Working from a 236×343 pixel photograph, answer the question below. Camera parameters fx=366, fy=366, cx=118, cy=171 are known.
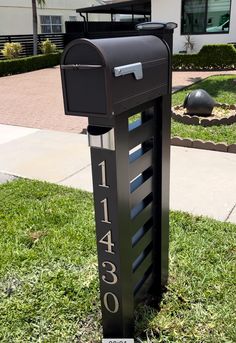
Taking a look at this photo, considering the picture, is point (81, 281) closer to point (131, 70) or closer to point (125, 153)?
point (125, 153)

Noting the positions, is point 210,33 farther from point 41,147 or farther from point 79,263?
point 79,263

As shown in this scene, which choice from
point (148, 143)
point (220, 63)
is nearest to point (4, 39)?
point (220, 63)

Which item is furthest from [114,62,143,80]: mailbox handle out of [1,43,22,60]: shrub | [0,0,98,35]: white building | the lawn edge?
[0,0,98,35]: white building

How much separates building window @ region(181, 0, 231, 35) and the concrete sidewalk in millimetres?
11825

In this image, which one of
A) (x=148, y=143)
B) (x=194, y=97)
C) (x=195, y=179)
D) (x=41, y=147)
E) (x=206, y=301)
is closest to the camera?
(x=148, y=143)

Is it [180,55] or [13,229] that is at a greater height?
[180,55]

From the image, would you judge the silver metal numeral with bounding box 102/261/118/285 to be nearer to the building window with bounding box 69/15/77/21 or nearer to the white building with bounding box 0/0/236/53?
the white building with bounding box 0/0/236/53

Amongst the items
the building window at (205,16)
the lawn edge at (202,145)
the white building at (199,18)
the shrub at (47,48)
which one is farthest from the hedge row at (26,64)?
the lawn edge at (202,145)

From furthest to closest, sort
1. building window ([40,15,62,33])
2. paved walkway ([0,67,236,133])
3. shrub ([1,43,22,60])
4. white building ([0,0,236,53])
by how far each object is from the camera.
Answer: building window ([40,15,62,33]), shrub ([1,43,22,60]), white building ([0,0,236,53]), paved walkway ([0,67,236,133])

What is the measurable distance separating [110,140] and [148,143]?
0.55m

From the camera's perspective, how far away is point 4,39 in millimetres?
20312

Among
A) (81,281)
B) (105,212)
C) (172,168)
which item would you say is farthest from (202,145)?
(105,212)

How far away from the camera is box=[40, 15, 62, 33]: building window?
25.8 m

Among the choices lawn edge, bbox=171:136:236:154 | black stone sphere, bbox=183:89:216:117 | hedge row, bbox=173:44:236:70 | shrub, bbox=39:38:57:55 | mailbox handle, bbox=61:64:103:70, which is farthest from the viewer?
shrub, bbox=39:38:57:55
